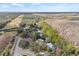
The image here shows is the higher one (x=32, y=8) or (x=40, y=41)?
(x=32, y=8)

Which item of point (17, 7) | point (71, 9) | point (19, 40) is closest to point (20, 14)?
point (17, 7)

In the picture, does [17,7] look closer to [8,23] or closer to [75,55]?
[8,23]

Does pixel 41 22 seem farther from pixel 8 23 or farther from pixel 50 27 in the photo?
pixel 8 23

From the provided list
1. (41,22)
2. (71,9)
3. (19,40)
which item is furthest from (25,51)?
(71,9)

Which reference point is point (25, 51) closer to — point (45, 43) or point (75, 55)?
point (45, 43)

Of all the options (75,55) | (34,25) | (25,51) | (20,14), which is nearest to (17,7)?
(20,14)

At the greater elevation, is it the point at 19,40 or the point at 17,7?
the point at 17,7

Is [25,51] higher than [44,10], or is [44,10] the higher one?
[44,10]
